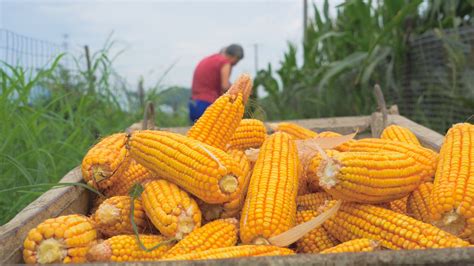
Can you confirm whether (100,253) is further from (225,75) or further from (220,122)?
(225,75)

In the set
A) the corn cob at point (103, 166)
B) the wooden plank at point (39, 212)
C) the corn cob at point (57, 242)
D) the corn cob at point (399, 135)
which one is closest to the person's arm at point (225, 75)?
the corn cob at point (399, 135)

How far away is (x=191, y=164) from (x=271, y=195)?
29 centimetres

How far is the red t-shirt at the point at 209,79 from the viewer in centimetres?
696

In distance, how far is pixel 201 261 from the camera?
44.6 inches

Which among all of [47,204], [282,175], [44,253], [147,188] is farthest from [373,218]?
[47,204]

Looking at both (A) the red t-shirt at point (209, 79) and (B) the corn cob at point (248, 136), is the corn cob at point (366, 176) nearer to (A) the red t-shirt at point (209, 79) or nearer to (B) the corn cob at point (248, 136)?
(B) the corn cob at point (248, 136)

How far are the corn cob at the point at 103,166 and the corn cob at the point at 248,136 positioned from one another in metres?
0.50

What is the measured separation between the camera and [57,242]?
148cm

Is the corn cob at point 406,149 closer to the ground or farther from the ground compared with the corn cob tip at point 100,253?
farther from the ground

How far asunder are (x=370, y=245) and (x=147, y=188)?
0.79 meters

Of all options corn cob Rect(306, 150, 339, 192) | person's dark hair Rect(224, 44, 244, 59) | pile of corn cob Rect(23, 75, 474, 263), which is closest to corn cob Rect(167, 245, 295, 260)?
pile of corn cob Rect(23, 75, 474, 263)

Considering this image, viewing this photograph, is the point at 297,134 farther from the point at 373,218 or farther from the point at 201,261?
the point at 201,261

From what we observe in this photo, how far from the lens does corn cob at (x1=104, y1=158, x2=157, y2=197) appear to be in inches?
81.4

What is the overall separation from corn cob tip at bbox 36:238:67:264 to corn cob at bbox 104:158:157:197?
0.58m
